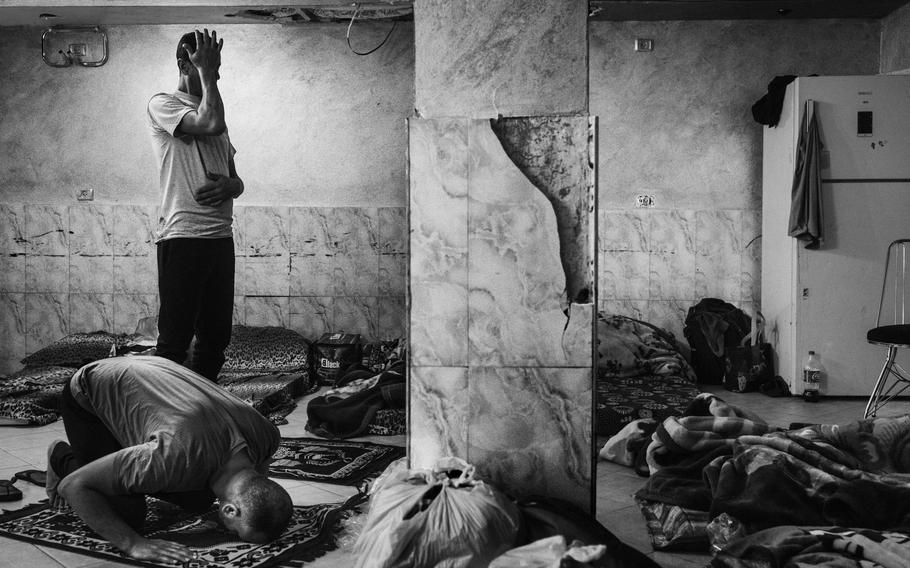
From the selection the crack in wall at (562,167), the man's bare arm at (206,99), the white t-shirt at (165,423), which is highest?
the man's bare arm at (206,99)

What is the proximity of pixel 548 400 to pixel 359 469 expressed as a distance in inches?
57.3

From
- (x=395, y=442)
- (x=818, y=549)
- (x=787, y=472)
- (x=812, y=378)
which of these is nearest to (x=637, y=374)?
(x=812, y=378)

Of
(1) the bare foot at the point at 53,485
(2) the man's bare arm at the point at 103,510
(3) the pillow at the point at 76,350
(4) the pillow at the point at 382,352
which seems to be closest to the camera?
(2) the man's bare arm at the point at 103,510

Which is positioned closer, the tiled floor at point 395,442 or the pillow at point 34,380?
the tiled floor at point 395,442

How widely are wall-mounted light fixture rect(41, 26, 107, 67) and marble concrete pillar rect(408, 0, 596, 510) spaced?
5339mm

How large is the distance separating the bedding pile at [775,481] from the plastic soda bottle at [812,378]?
2.57 meters

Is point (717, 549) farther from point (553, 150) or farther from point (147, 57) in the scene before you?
point (147, 57)

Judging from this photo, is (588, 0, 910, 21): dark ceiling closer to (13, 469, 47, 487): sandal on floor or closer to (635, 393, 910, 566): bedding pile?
(635, 393, 910, 566): bedding pile

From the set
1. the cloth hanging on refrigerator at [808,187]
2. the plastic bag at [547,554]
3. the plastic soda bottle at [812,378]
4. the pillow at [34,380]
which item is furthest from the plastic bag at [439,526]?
the cloth hanging on refrigerator at [808,187]

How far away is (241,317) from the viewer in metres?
7.09

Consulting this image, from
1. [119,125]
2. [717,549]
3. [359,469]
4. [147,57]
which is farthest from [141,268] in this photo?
[717,549]

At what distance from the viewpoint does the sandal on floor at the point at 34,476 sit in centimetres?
353

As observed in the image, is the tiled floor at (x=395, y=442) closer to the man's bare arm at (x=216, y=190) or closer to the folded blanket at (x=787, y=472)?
the folded blanket at (x=787, y=472)

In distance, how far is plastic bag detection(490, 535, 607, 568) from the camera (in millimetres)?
2066
